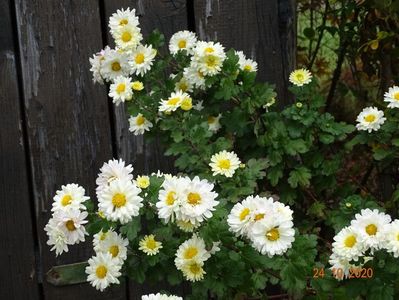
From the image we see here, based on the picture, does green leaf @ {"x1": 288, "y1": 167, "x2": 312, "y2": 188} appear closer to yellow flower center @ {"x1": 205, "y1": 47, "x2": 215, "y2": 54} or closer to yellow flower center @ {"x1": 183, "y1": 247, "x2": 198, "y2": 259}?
yellow flower center @ {"x1": 205, "y1": 47, "x2": 215, "y2": 54}

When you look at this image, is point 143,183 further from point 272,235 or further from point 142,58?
point 142,58

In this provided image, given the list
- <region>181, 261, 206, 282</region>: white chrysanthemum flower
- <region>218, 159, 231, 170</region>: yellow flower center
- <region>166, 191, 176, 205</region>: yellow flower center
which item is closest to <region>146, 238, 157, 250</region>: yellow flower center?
<region>181, 261, 206, 282</region>: white chrysanthemum flower

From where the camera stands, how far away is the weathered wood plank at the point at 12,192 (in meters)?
2.36

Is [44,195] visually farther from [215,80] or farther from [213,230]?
[213,230]

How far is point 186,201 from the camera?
1685 millimetres

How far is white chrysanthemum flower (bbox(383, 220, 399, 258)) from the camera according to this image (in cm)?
162

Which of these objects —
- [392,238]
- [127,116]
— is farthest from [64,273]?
[392,238]

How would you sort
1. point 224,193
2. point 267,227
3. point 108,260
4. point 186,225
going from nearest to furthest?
point 267,227
point 186,225
point 108,260
point 224,193

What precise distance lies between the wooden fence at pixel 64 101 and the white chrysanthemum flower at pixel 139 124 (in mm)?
238

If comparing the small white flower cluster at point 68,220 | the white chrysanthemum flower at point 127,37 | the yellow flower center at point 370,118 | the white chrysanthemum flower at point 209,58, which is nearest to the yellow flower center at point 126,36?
the white chrysanthemum flower at point 127,37

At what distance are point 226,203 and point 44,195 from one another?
2.63 feet

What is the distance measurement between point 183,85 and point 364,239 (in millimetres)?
830

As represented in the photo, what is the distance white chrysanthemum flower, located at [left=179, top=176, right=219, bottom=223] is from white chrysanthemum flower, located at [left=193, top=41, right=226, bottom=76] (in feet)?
1.70

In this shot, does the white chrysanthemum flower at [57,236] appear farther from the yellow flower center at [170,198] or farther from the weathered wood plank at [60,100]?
the weathered wood plank at [60,100]
